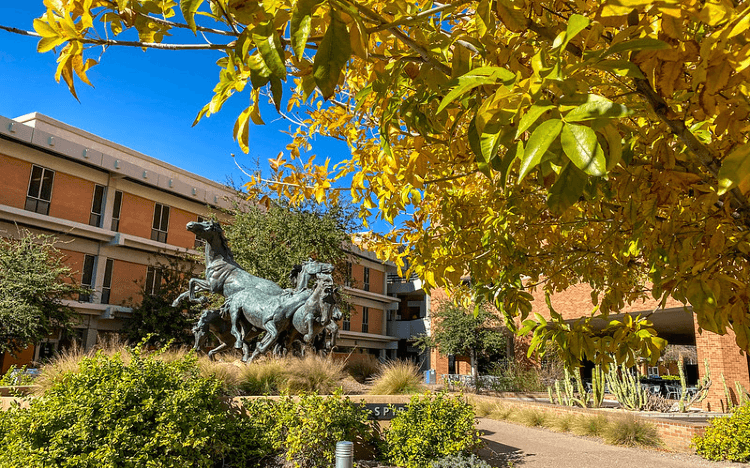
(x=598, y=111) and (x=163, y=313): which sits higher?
(x=163, y=313)

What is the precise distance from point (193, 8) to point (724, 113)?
156cm

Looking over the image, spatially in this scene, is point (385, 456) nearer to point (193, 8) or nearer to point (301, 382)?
point (301, 382)

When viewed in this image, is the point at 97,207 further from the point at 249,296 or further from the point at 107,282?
the point at 249,296

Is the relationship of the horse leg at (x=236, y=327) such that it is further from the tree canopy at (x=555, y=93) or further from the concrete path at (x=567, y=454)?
the tree canopy at (x=555, y=93)

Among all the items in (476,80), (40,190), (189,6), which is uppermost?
(40,190)

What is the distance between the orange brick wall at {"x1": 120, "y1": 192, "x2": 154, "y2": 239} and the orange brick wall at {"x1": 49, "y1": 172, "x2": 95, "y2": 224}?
1.78 m

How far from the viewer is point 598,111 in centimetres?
98

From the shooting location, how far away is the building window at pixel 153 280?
28.3 m

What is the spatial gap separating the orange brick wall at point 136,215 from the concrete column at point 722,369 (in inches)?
1037

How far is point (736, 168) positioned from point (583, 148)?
0.31 m

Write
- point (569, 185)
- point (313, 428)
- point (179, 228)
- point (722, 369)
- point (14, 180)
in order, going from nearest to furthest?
point (569, 185)
point (313, 428)
point (722, 369)
point (14, 180)
point (179, 228)

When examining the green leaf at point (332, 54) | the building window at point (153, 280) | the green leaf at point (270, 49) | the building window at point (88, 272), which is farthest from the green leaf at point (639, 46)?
the building window at point (153, 280)

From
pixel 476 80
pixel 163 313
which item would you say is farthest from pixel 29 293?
pixel 476 80

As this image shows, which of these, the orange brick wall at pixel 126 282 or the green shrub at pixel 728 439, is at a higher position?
the orange brick wall at pixel 126 282
